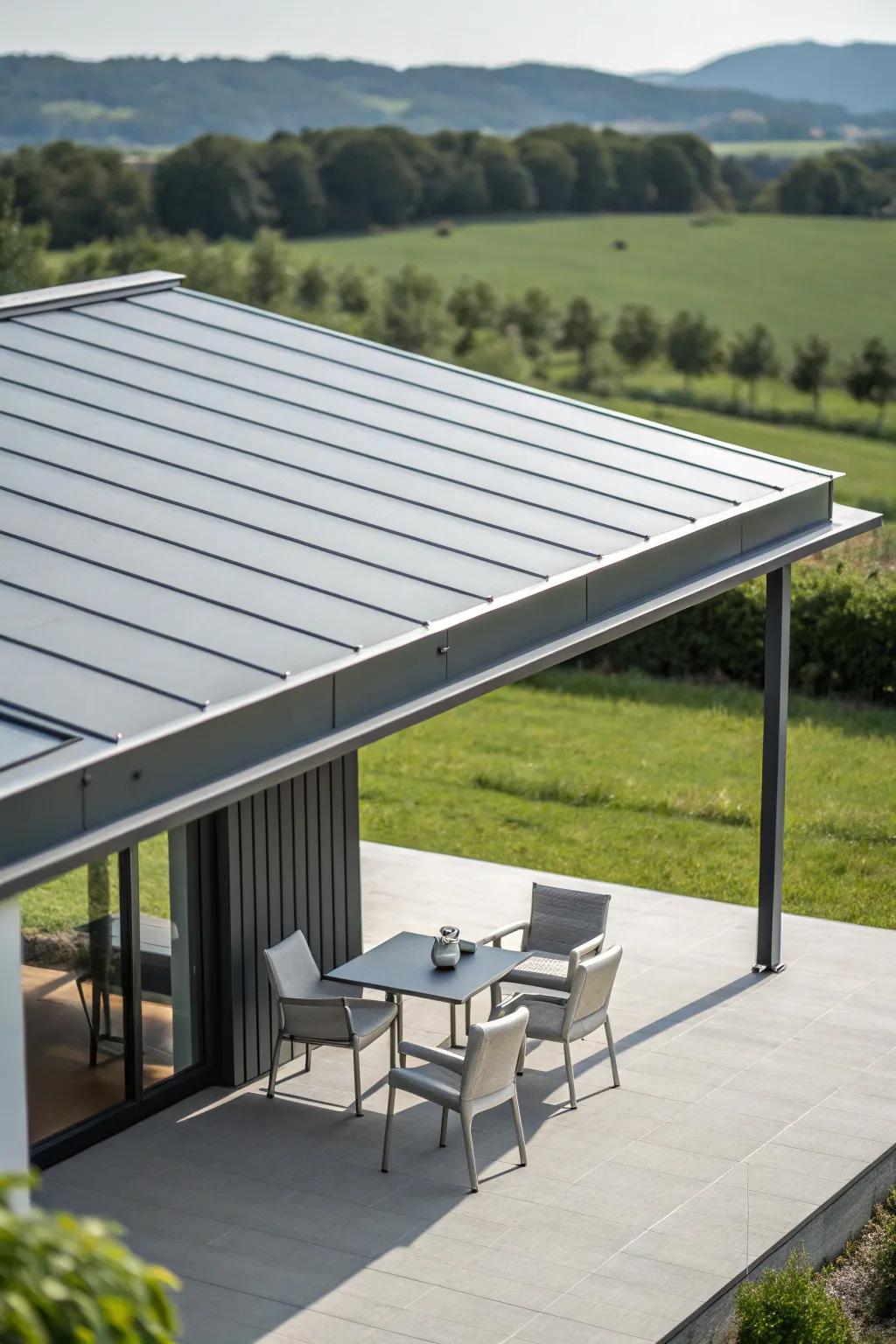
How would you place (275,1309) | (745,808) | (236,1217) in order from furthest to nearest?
(745,808), (236,1217), (275,1309)

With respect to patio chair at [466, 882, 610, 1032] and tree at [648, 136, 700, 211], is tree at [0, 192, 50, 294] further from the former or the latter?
tree at [648, 136, 700, 211]

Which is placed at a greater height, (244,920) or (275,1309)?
(244,920)

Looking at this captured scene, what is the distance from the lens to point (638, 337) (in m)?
48.0

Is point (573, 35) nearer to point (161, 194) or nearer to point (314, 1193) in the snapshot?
point (161, 194)

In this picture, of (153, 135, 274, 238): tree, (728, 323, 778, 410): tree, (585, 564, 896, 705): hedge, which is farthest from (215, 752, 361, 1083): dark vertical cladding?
(153, 135, 274, 238): tree

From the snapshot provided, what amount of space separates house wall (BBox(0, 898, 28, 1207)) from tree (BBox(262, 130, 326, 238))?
54.8 metres

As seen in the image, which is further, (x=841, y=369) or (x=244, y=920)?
(x=841, y=369)

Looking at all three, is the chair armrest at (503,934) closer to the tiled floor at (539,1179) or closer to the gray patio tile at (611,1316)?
the tiled floor at (539,1179)

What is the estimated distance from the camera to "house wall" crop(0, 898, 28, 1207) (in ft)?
18.8

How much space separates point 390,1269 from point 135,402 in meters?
5.40

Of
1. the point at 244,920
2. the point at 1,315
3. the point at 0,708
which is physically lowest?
the point at 244,920

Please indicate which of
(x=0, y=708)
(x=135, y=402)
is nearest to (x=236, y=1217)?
(x=0, y=708)

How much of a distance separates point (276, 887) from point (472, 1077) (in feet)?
6.93

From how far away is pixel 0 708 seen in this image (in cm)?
639
